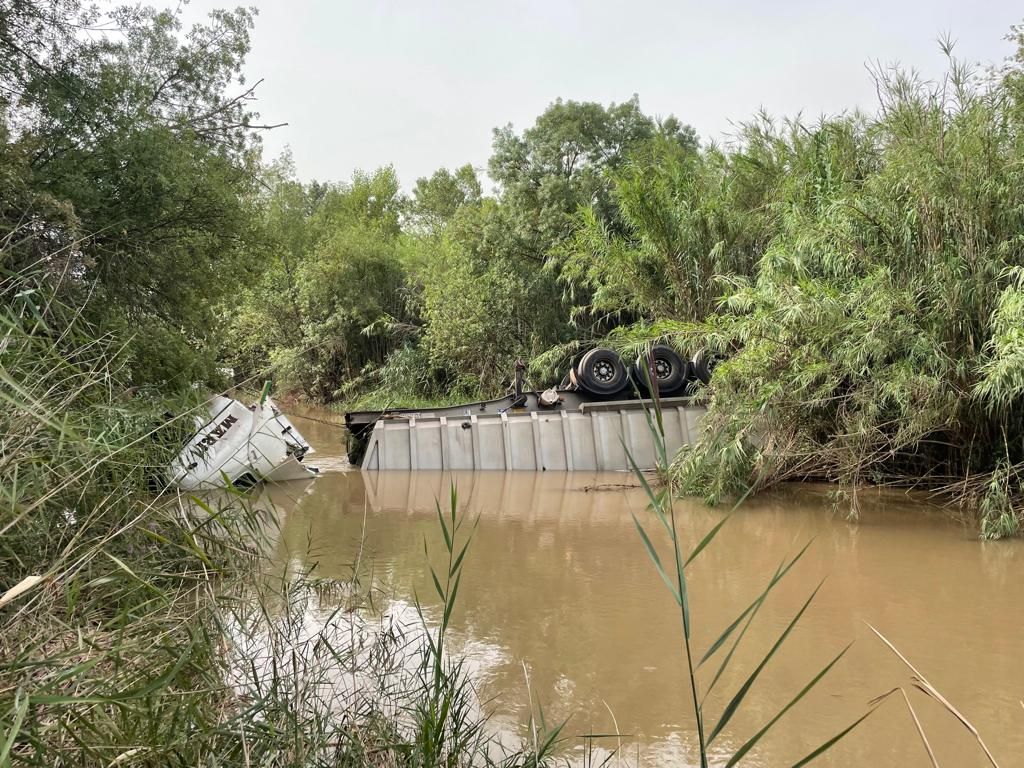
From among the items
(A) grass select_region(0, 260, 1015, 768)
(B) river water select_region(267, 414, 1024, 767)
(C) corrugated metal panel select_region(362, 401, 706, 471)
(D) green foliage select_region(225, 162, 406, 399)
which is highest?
(D) green foliage select_region(225, 162, 406, 399)

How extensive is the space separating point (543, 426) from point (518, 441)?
42 centimetres

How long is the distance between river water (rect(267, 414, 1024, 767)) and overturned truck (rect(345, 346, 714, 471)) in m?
2.34

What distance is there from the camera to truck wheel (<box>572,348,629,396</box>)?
11.6 metres

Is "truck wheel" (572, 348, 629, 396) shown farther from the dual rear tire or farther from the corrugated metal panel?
the corrugated metal panel

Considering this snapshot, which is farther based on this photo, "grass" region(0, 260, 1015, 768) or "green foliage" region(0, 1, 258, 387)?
"green foliage" region(0, 1, 258, 387)

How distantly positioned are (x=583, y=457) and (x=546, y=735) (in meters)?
8.12

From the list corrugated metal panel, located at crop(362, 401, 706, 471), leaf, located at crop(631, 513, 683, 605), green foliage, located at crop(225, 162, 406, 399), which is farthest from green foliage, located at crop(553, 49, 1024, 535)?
green foliage, located at crop(225, 162, 406, 399)

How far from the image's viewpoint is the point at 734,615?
15.8 feet

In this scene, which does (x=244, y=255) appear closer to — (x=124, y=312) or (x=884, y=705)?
(x=124, y=312)

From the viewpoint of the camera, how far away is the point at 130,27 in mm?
10039

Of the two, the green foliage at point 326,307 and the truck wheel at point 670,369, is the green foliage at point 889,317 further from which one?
the green foliage at point 326,307

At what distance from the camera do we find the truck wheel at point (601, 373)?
11.6 meters

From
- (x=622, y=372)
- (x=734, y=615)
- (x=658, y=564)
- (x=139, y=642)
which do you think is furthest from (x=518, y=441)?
(x=658, y=564)

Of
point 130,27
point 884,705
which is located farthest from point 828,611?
point 130,27
